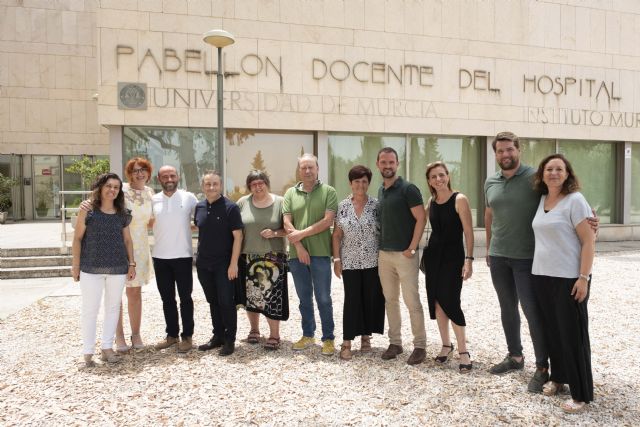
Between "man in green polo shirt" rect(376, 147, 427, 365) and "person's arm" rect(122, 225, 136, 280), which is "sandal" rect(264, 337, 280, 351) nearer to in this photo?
"man in green polo shirt" rect(376, 147, 427, 365)

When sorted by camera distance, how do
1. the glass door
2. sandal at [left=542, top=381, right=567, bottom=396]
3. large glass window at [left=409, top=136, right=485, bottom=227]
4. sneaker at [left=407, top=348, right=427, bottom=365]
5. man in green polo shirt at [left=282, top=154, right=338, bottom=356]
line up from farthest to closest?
the glass door, large glass window at [left=409, top=136, right=485, bottom=227], man in green polo shirt at [left=282, top=154, right=338, bottom=356], sneaker at [left=407, top=348, right=427, bottom=365], sandal at [left=542, top=381, right=567, bottom=396]

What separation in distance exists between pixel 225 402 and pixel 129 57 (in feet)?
25.9

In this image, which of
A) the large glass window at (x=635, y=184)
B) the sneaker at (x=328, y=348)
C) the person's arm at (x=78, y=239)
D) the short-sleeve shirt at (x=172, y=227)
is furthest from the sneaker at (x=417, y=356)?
the large glass window at (x=635, y=184)

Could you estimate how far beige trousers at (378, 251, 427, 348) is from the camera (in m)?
3.96

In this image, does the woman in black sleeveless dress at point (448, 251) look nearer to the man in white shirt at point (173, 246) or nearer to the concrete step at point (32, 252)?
the man in white shirt at point (173, 246)

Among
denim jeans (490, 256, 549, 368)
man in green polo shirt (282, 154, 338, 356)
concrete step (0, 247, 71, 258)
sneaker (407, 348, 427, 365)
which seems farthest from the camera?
concrete step (0, 247, 71, 258)

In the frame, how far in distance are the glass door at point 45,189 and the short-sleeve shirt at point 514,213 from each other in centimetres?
2449

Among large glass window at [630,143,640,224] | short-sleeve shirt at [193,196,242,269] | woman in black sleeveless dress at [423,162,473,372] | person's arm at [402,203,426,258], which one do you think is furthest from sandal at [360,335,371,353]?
large glass window at [630,143,640,224]

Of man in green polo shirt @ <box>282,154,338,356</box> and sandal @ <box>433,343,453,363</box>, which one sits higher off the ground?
man in green polo shirt @ <box>282,154,338,356</box>

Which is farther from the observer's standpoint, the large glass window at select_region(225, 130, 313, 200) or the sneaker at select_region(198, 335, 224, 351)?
the large glass window at select_region(225, 130, 313, 200)

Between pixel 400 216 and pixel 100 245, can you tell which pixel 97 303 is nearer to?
pixel 100 245

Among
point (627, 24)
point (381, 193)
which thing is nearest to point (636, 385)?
point (381, 193)

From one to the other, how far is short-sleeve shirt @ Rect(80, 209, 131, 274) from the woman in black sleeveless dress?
9.05 ft

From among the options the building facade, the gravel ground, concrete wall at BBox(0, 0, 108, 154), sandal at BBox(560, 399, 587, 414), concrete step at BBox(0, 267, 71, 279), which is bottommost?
the gravel ground
